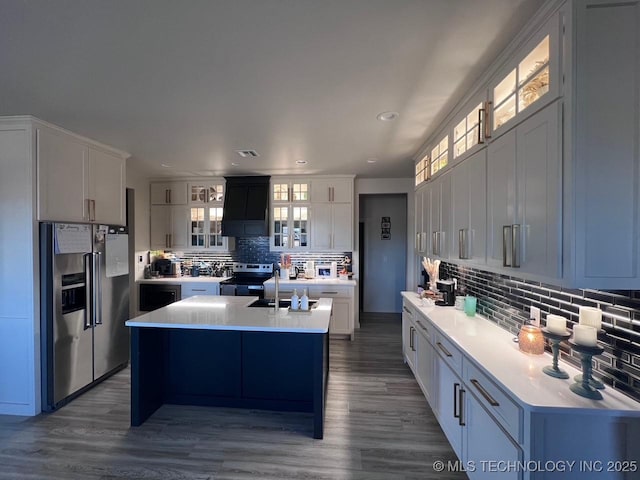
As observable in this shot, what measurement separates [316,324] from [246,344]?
79 centimetres

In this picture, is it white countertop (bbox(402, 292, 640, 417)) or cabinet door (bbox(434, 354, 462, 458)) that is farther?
cabinet door (bbox(434, 354, 462, 458))

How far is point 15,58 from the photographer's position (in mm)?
1709

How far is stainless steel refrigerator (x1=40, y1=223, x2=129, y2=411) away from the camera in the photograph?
2617 millimetres

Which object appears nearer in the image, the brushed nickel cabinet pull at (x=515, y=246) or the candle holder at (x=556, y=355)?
the candle holder at (x=556, y=355)

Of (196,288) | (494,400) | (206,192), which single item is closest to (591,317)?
(494,400)

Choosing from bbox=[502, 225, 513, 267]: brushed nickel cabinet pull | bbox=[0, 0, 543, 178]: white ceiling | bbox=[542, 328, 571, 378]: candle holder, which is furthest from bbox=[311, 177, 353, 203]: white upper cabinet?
bbox=[542, 328, 571, 378]: candle holder

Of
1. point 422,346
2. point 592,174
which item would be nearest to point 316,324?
point 422,346

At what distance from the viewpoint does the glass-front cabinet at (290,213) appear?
4.96m

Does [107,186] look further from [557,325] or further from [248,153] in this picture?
[557,325]

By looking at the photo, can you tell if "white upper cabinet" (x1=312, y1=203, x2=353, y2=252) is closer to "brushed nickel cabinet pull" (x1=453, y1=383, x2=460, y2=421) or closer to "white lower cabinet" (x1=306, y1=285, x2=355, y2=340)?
"white lower cabinet" (x1=306, y1=285, x2=355, y2=340)

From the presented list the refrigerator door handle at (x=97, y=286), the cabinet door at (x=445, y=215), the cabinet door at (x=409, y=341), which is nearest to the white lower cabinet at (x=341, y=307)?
the cabinet door at (x=409, y=341)

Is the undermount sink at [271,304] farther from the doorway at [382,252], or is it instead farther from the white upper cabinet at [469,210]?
the doorway at [382,252]

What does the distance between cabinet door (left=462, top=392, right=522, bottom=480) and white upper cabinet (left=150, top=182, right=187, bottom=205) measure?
497 cm

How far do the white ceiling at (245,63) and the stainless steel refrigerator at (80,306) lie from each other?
1.09 metres
